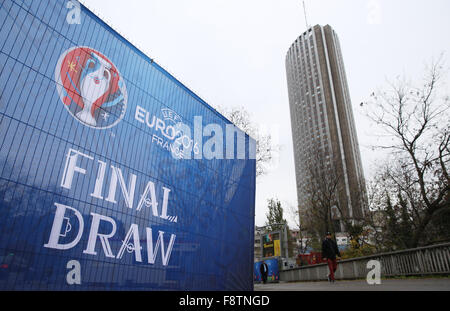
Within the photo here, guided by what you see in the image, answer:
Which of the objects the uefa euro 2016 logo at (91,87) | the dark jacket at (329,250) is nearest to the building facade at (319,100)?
the dark jacket at (329,250)

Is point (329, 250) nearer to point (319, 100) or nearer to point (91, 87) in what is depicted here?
point (91, 87)

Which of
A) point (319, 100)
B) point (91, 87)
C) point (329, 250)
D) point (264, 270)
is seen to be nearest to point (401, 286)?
point (329, 250)

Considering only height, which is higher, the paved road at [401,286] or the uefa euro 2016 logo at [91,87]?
the uefa euro 2016 logo at [91,87]

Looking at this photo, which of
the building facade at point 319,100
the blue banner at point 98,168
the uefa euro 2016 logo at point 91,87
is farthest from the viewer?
the building facade at point 319,100

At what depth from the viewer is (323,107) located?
7888 centimetres

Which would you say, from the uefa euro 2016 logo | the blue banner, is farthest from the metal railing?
the uefa euro 2016 logo

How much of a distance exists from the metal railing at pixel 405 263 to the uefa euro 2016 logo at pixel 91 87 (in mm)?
11612

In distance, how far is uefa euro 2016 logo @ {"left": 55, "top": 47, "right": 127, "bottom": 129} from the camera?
7.72 metres

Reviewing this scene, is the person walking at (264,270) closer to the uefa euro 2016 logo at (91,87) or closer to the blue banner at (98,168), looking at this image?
the blue banner at (98,168)

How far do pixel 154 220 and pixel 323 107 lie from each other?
253 ft

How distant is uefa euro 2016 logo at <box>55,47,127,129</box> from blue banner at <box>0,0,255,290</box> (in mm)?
32

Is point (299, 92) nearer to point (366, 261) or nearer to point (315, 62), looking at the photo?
point (315, 62)

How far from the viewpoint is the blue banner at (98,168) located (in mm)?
6438
